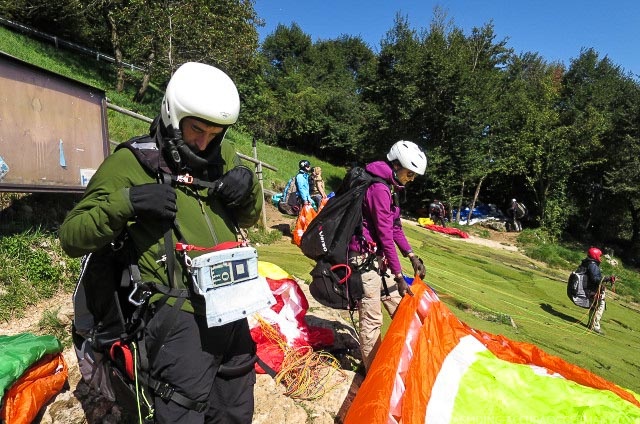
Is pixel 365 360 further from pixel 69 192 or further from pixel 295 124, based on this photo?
pixel 295 124

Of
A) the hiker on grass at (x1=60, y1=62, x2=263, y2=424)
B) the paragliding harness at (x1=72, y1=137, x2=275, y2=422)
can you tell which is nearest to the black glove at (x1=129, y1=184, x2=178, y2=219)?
the hiker on grass at (x1=60, y1=62, x2=263, y2=424)

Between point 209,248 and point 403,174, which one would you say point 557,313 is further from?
point 209,248

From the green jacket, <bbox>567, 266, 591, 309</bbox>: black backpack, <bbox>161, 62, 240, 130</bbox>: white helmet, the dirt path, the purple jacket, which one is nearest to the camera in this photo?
the green jacket

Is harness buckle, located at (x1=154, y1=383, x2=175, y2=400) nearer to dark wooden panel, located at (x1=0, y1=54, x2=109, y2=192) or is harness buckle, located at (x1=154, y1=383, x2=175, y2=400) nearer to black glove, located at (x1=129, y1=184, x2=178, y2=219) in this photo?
black glove, located at (x1=129, y1=184, x2=178, y2=219)

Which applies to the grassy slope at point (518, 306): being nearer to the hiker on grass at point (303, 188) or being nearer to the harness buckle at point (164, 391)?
the hiker on grass at point (303, 188)

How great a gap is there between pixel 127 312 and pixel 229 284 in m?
0.54

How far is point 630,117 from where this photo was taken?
1975 cm

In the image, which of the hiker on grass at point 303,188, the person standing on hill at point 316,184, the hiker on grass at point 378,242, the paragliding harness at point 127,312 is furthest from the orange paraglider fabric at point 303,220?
the paragliding harness at point 127,312

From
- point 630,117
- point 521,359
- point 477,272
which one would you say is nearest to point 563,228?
point 630,117

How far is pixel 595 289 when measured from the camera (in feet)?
24.1

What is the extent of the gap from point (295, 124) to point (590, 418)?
106 ft

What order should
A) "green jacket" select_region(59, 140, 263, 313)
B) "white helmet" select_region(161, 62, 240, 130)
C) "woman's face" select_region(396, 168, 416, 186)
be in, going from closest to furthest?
"green jacket" select_region(59, 140, 263, 313)
"white helmet" select_region(161, 62, 240, 130)
"woman's face" select_region(396, 168, 416, 186)

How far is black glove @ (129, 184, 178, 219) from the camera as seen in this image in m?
1.56

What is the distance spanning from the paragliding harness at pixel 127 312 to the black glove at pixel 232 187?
7 centimetres
